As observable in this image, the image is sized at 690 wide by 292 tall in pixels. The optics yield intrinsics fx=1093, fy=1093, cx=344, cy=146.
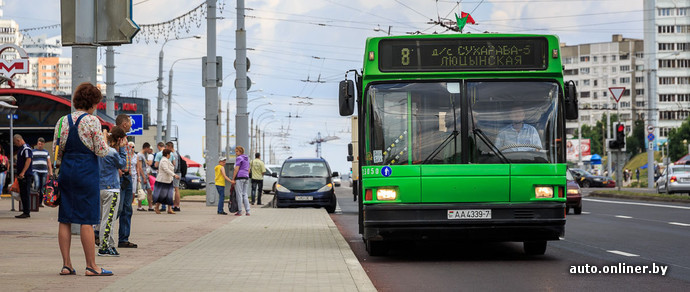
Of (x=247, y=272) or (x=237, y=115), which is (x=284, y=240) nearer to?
(x=247, y=272)

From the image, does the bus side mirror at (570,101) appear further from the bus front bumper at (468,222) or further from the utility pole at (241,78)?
the utility pole at (241,78)

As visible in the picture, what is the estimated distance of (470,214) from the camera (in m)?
13.8

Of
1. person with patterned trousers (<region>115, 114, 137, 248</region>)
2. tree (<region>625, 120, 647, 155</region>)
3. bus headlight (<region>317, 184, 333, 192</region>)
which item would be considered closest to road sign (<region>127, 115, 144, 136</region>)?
bus headlight (<region>317, 184, 333, 192</region>)

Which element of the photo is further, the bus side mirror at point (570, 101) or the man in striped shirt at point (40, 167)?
the man in striped shirt at point (40, 167)

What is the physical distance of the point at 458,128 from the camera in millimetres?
13883

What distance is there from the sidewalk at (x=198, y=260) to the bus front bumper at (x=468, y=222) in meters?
0.64

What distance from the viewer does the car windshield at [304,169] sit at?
3400cm

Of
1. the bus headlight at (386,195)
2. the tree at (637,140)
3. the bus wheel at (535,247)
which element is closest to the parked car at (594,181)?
the tree at (637,140)

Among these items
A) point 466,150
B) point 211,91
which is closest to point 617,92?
point 211,91

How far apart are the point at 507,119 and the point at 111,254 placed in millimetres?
5201

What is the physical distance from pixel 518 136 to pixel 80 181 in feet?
19.4

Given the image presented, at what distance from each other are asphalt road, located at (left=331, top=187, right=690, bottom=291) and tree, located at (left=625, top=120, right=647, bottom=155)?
129m

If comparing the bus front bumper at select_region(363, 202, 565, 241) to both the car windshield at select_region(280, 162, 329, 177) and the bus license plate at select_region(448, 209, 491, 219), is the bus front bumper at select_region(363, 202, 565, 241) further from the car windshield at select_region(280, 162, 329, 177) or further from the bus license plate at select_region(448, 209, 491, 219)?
the car windshield at select_region(280, 162, 329, 177)

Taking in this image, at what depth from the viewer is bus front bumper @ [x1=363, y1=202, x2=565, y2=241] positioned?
13.8 metres
